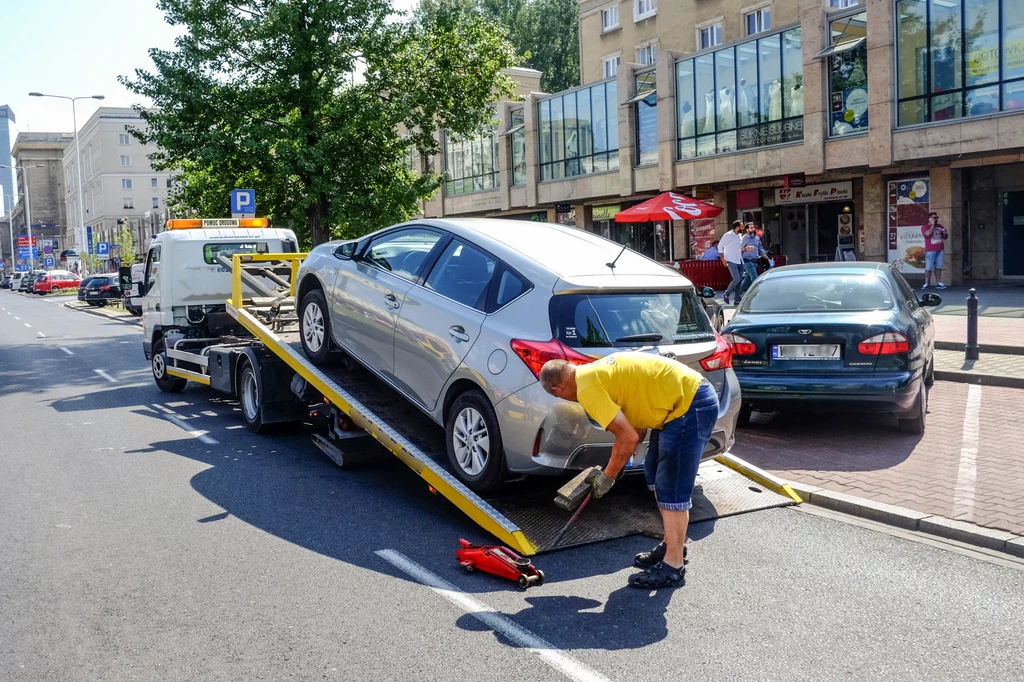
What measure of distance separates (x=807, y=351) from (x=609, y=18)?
3359 centimetres

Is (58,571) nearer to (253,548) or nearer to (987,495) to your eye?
(253,548)

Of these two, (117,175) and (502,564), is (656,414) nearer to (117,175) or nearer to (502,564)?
(502,564)

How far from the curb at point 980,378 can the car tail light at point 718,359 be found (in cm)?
600

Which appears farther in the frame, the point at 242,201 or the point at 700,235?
the point at 700,235

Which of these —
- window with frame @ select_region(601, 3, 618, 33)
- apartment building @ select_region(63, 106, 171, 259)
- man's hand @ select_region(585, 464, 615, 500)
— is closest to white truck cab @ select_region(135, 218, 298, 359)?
man's hand @ select_region(585, 464, 615, 500)

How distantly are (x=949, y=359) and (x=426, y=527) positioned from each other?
355 inches

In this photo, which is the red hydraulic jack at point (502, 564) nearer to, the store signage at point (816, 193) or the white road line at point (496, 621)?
the white road line at point (496, 621)

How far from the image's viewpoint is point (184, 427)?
33.8 ft

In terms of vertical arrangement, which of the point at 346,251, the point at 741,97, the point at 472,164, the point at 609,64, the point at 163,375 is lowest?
the point at 163,375

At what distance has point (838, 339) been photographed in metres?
8.43

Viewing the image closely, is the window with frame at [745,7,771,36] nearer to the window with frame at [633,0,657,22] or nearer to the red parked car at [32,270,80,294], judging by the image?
the window with frame at [633,0,657,22]

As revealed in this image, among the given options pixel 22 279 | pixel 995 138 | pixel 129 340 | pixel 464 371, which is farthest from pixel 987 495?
pixel 22 279

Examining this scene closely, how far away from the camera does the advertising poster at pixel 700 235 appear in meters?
31.0

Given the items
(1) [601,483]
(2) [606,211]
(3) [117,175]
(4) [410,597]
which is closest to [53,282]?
(3) [117,175]
